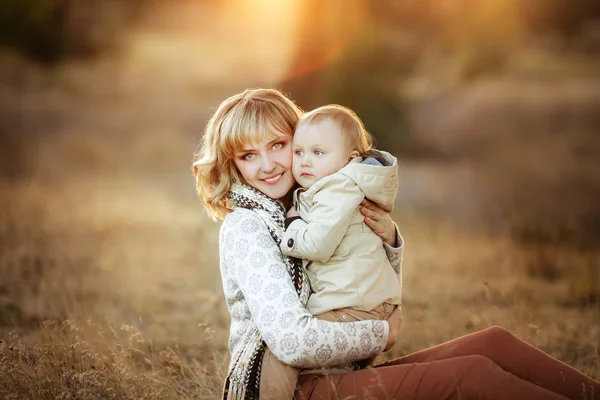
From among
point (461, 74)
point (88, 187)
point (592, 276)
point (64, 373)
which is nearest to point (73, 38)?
point (88, 187)

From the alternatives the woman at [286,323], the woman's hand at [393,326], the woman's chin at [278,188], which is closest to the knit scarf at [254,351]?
the woman at [286,323]

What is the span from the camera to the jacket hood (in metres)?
2.99

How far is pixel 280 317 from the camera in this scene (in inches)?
106

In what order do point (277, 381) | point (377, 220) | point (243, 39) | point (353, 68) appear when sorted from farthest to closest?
point (243, 39) → point (353, 68) → point (377, 220) → point (277, 381)

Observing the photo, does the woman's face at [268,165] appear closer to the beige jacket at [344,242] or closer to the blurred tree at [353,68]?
the beige jacket at [344,242]

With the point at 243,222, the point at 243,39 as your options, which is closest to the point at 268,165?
the point at 243,222

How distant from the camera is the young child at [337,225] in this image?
285cm

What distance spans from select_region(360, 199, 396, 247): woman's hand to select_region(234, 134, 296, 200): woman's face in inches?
16.2

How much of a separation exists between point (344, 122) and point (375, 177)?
0.33m

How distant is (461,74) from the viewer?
23.2m

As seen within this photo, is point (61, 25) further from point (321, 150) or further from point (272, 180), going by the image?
point (321, 150)

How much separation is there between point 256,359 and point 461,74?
2162cm

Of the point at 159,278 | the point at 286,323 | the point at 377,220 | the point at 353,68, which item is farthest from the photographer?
the point at 353,68

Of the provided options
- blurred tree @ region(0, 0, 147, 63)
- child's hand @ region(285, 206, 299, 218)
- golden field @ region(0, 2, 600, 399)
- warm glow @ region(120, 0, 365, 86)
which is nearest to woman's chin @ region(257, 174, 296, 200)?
child's hand @ region(285, 206, 299, 218)
